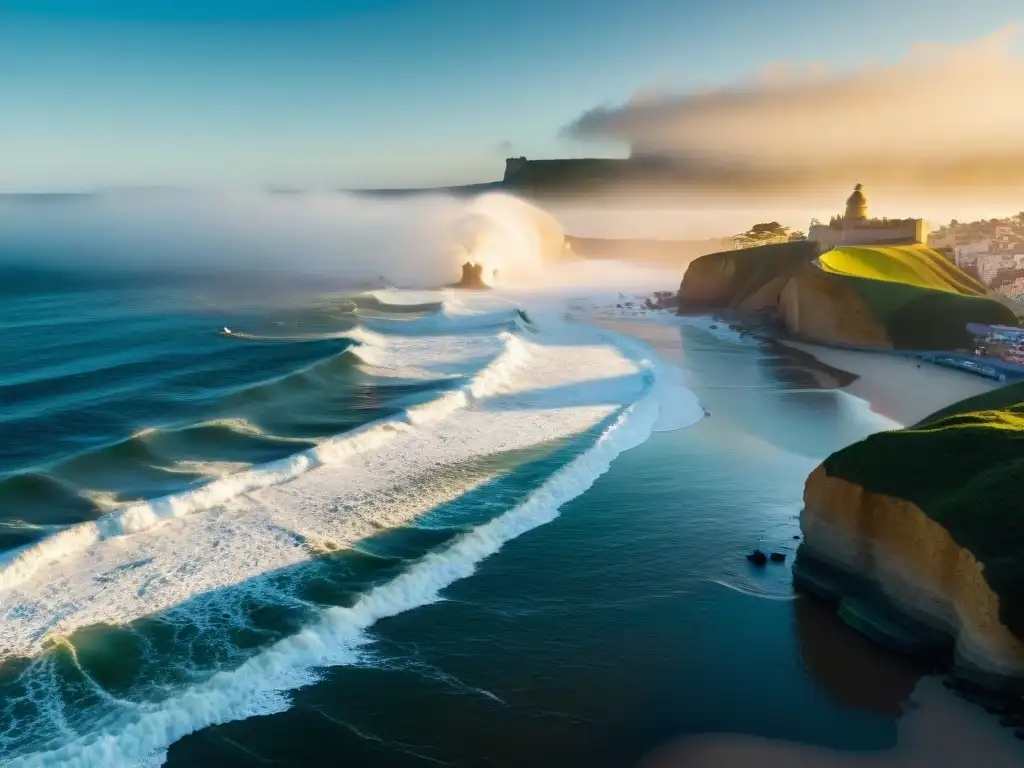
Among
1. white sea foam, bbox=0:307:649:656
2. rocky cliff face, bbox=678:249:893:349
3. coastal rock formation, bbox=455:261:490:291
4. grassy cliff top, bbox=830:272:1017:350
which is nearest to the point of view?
white sea foam, bbox=0:307:649:656

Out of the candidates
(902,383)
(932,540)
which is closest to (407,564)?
(932,540)

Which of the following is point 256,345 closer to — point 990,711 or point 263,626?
point 263,626

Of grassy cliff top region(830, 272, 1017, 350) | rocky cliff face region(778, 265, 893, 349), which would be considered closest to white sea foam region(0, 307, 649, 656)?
rocky cliff face region(778, 265, 893, 349)

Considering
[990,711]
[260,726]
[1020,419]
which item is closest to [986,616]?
[990,711]

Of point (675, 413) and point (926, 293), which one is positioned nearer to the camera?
point (675, 413)

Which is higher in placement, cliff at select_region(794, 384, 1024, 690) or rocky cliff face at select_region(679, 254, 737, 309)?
rocky cliff face at select_region(679, 254, 737, 309)

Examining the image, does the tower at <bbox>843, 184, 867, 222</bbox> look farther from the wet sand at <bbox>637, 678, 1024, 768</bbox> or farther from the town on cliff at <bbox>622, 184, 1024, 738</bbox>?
the wet sand at <bbox>637, 678, 1024, 768</bbox>

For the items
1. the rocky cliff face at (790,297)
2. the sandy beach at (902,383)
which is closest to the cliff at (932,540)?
the sandy beach at (902,383)
